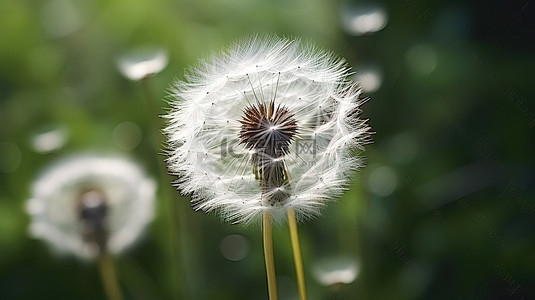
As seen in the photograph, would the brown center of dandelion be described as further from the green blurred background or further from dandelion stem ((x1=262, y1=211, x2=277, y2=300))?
the green blurred background

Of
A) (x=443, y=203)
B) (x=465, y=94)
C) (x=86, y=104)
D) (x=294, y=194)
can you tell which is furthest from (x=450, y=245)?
(x=86, y=104)

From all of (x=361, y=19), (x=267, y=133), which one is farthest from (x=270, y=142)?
(x=361, y=19)

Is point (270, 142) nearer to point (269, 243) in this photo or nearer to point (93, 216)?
point (269, 243)

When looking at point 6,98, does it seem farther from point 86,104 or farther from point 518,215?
point 518,215

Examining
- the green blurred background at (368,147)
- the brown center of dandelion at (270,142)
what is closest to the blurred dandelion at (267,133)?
the brown center of dandelion at (270,142)

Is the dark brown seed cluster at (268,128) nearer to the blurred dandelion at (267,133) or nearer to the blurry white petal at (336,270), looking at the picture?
the blurred dandelion at (267,133)
